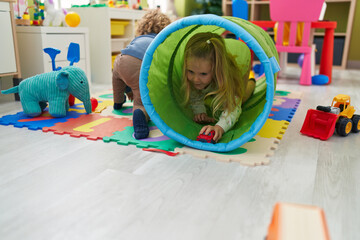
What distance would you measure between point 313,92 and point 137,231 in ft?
6.89

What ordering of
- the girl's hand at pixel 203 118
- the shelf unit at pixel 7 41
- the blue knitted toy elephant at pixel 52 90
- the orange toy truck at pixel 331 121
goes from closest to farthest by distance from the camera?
1. the orange toy truck at pixel 331 121
2. the girl's hand at pixel 203 118
3. the blue knitted toy elephant at pixel 52 90
4. the shelf unit at pixel 7 41

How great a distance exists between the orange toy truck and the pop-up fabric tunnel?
22 cm

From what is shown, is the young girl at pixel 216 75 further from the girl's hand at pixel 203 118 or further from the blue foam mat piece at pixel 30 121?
the blue foam mat piece at pixel 30 121

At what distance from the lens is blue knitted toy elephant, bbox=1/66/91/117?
1567mm

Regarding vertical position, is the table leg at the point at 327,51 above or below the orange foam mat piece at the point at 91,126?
above

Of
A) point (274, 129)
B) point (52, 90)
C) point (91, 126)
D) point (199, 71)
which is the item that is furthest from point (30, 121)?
point (274, 129)

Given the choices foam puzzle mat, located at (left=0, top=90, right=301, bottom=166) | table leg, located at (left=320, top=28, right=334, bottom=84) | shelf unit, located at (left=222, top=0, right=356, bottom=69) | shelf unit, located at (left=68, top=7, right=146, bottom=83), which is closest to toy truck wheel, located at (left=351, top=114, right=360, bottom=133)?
foam puzzle mat, located at (left=0, top=90, right=301, bottom=166)

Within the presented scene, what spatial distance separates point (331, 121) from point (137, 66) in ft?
2.90

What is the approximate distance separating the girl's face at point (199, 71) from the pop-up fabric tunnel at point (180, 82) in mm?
135

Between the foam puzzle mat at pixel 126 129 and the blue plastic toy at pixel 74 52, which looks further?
the blue plastic toy at pixel 74 52

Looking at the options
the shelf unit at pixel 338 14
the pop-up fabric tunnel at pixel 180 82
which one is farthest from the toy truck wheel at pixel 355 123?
the shelf unit at pixel 338 14

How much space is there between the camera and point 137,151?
1.21 meters

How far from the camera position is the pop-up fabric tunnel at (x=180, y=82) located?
3.62ft

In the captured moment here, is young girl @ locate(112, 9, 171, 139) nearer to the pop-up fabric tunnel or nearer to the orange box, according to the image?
the pop-up fabric tunnel
